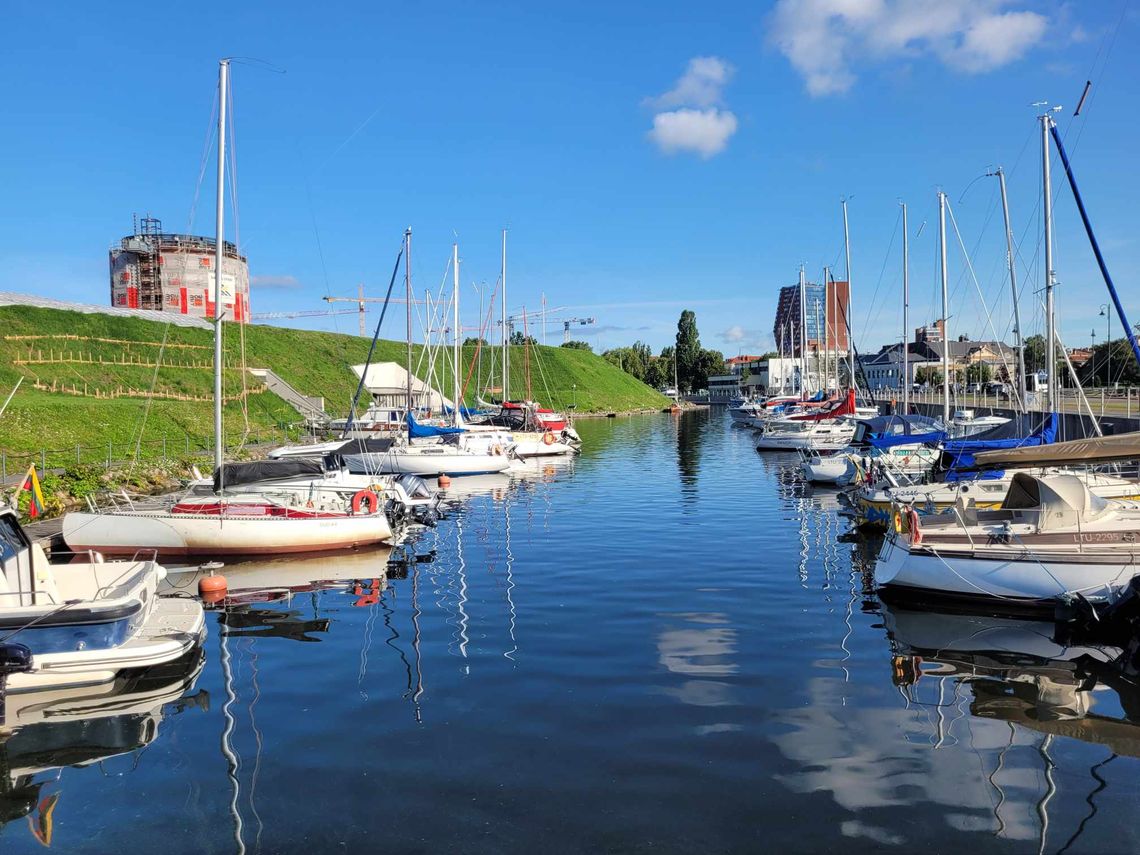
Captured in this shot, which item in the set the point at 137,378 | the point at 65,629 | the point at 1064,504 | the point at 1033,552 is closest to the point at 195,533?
the point at 65,629

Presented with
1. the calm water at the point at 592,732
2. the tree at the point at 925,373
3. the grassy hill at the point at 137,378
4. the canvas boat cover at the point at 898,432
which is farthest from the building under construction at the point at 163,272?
the tree at the point at 925,373

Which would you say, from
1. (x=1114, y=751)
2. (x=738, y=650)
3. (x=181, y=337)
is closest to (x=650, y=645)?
(x=738, y=650)

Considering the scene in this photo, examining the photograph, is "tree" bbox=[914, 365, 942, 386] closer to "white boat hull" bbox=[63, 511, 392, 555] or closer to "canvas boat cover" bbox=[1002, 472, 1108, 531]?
"canvas boat cover" bbox=[1002, 472, 1108, 531]

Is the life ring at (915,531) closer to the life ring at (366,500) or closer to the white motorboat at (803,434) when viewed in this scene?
the life ring at (366,500)

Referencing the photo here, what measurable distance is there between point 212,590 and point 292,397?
66700mm

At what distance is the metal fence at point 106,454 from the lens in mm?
36250

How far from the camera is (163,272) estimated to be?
101 m

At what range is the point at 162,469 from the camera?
128 feet

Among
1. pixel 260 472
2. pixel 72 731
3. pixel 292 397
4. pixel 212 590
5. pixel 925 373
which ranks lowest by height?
pixel 72 731

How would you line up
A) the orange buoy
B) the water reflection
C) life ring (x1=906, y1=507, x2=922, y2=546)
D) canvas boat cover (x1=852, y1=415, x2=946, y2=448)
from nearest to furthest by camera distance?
the water reflection
life ring (x1=906, y1=507, x2=922, y2=546)
the orange buoy
canvas boat cover (x1=852, y1=415, x2=946, y2=448)

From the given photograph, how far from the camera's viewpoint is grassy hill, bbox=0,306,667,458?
48.8 m

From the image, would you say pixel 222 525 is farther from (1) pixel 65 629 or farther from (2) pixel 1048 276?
(2) pixel 1048 276

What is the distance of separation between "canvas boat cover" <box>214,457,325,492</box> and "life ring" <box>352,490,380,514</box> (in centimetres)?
225

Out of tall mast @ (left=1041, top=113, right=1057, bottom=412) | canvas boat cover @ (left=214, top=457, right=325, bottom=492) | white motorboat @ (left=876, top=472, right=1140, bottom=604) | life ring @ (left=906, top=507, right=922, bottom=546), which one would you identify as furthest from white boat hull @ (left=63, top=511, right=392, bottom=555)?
tall mast @ (left=1041, top=113, right=1057, bottom=412)
